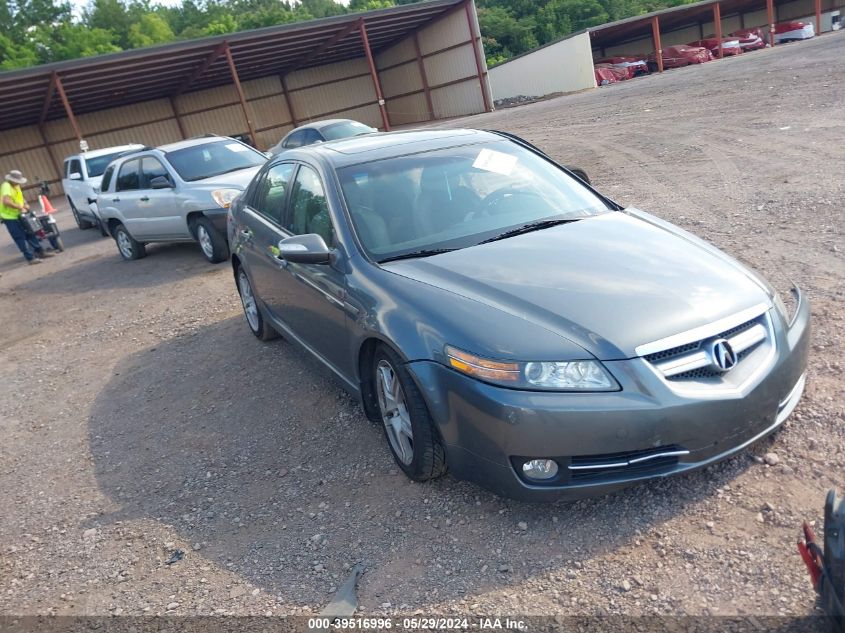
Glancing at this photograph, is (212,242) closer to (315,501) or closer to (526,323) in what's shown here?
(315,501)

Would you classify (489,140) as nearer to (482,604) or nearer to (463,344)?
(463,344)

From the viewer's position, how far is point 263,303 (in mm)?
5719

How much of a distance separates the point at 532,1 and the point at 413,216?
58.0 metres

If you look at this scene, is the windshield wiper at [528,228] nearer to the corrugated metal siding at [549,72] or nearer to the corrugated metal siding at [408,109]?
the corrugated metal siding at [549,72]

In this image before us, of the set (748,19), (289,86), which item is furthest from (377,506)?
(748,19)

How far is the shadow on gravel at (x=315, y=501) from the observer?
9.91 ft

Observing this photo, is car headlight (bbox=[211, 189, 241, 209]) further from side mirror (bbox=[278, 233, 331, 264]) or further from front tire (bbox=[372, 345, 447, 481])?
front tire (bbox=[372, 345, 447, 481])

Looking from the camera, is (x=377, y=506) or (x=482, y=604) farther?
(x=377, y=506)

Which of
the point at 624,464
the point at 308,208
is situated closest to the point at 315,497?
the point at 624,464

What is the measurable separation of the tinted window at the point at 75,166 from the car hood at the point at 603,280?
15.5 metres

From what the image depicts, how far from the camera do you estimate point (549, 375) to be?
2928 mm

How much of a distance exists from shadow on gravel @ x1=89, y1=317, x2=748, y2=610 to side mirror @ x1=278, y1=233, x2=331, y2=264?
44.2 inches

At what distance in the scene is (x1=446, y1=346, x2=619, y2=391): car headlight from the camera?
9.46 ft

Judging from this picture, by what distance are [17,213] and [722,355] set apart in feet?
45.3
